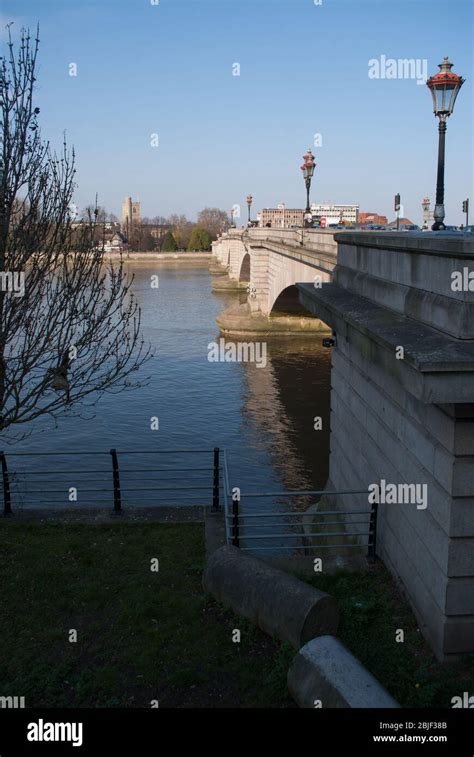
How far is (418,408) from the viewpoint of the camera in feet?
25.0

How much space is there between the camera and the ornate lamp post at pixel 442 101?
30.9ft

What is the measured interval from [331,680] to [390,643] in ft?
4.93

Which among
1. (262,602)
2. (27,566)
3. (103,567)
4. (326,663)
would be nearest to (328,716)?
(326,663)

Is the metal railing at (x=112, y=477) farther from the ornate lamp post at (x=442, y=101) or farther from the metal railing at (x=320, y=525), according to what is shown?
the ornate lamp post at (x=442, y=101)

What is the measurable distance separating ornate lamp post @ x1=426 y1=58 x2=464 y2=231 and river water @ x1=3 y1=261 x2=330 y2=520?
318 inches

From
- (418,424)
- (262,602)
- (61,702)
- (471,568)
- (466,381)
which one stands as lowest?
(61,702)

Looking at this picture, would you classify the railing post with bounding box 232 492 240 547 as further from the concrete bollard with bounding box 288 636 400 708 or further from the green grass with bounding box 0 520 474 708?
the concrete bollard with bounding box 288 636 400 708

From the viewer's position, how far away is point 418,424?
7688 mm

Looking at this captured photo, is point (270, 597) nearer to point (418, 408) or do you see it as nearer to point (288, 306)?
point (418, 408)

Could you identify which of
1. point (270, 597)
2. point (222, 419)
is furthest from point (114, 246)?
point (270, 597)

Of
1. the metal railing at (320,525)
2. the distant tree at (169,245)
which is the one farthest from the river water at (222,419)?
the distant tree at (169,245)

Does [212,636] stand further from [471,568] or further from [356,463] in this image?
[356,463]

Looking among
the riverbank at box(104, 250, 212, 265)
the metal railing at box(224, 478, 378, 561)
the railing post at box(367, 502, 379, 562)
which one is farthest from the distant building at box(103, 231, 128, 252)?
the riverbank at box(104, 250, 212, 265)

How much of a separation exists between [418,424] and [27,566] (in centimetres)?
545
